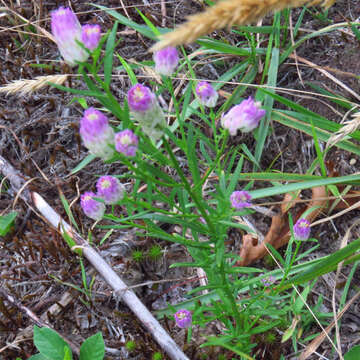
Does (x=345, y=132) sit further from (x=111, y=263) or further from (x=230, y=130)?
(x=111, y=263)

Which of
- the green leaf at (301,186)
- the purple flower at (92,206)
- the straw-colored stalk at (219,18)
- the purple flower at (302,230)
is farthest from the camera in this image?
the green leaf at (301,186)

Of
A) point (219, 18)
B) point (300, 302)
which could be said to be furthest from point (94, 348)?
point (219, 18)

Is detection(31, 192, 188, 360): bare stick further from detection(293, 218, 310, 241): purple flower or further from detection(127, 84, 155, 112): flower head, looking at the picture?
detection(127, 84, 155, 112): flower head

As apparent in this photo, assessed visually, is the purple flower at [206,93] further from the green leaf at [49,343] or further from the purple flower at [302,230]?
the green leaf at [49,343]

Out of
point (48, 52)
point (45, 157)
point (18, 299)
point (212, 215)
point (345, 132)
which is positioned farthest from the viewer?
point (48, 52)

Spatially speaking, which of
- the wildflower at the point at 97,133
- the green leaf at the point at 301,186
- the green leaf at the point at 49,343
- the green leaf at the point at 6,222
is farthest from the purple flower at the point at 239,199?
the green leaf at the point at 6,222

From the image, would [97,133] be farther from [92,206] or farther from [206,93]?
[206,93]

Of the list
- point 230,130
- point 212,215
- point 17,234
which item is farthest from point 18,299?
point 230,130
